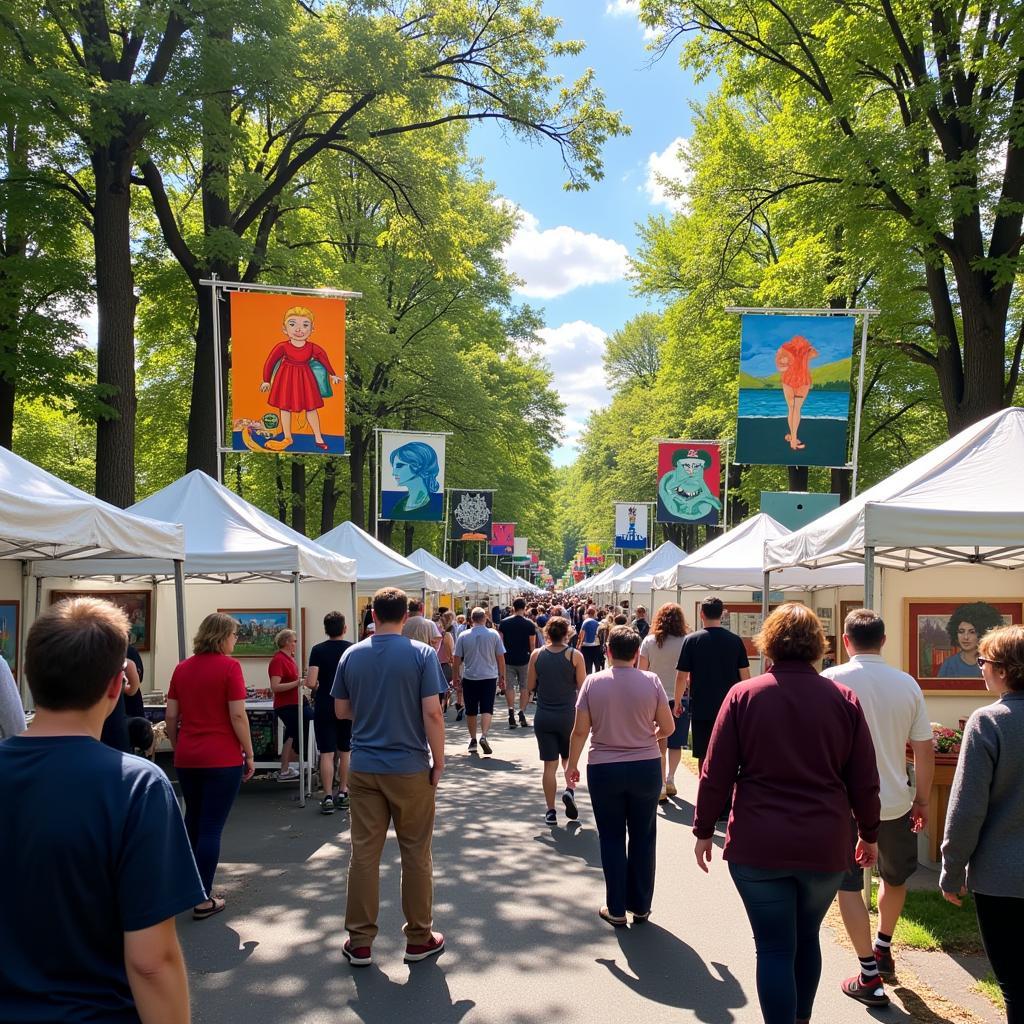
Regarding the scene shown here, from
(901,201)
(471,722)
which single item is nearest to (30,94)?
(471,722)

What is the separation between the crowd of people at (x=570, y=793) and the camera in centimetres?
195

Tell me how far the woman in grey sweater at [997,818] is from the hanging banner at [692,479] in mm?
18777

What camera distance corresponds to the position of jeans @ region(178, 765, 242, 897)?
5922mm

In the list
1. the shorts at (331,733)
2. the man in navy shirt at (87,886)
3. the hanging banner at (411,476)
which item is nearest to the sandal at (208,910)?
the shorts at (331,733)

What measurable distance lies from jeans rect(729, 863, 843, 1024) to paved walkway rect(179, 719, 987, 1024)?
37.0 inches

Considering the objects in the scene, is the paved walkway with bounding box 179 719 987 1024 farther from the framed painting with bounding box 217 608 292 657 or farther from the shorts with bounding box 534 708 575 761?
the framed painting with bounding box 217 608 292 657

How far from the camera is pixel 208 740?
5957mm

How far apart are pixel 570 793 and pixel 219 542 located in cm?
460

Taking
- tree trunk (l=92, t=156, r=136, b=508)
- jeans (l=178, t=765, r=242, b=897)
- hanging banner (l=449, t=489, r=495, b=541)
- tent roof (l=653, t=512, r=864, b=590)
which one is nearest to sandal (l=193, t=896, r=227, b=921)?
jeans (l=178, t=765, r=242, b=897)

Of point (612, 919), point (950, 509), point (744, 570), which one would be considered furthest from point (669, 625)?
point (612, 919)

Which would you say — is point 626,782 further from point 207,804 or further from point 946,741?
point 946,741

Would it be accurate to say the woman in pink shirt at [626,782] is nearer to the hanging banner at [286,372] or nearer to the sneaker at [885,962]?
the sneaker at [885,962]

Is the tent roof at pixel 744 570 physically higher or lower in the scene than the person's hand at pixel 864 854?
higher

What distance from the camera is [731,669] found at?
328 inches
